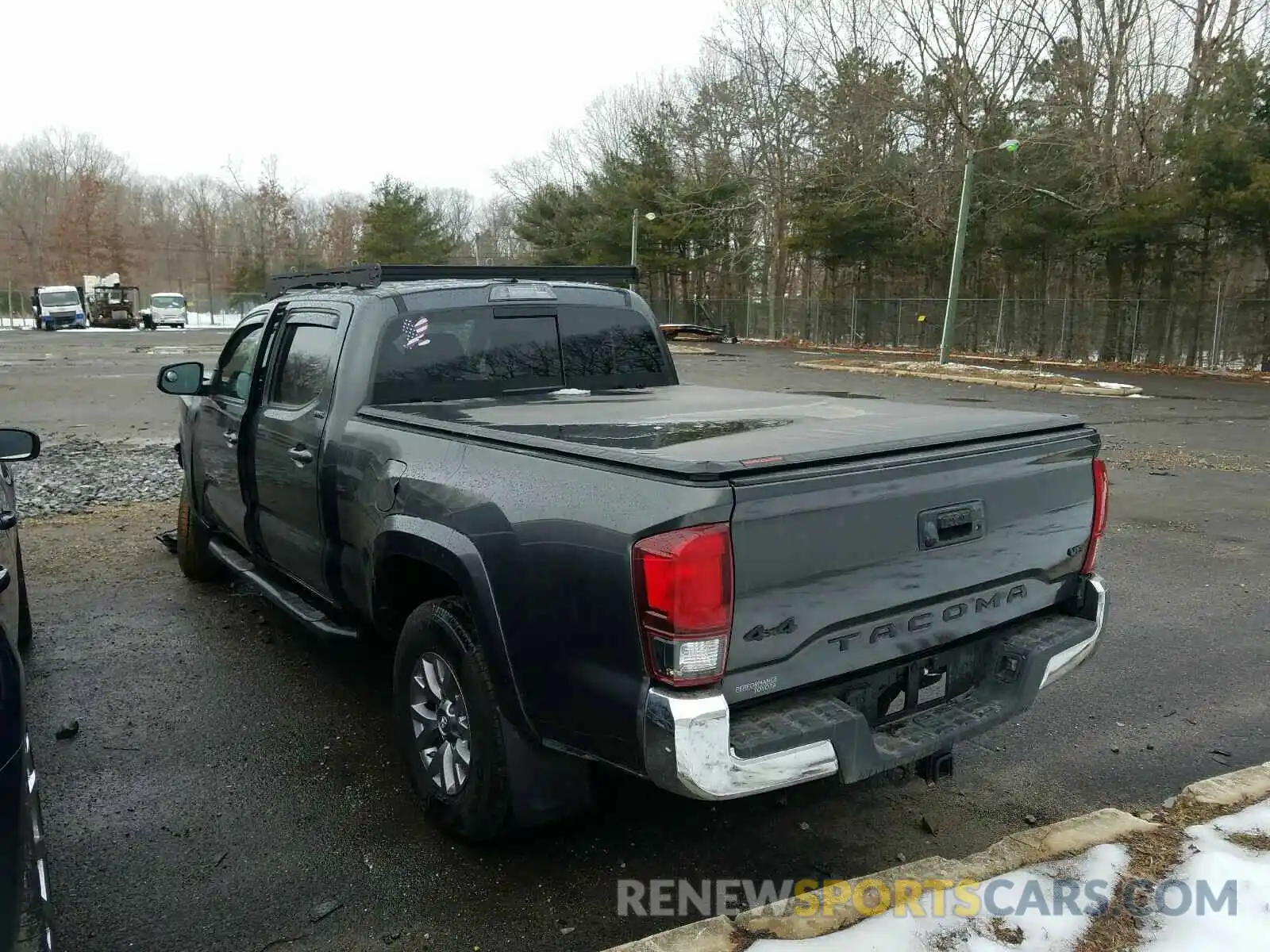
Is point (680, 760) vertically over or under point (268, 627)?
over

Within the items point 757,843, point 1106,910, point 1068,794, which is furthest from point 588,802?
point 1068,794

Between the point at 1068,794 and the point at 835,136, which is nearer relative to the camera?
the point at 1068,794

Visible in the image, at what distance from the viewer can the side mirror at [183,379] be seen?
211 inches

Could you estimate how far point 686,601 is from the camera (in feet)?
7.76

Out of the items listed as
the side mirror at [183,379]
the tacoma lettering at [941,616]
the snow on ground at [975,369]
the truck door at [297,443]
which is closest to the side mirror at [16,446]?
the truck door at [297,443]

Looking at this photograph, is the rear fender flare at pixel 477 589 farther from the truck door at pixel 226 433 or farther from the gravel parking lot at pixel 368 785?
the truck door at pixel 226 433

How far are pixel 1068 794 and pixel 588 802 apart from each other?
1.92m

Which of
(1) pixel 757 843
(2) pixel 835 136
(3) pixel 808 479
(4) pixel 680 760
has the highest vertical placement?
(2) pixel 835 136

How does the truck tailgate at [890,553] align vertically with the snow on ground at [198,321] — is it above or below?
below

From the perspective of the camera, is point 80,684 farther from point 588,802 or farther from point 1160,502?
point 1160,502

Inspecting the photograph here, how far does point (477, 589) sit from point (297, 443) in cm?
175

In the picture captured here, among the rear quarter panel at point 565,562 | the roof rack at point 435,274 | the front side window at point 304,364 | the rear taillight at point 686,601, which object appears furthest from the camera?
the roof rack at point 435,274

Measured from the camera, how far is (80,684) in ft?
15.2

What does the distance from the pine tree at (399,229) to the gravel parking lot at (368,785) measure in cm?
5662
